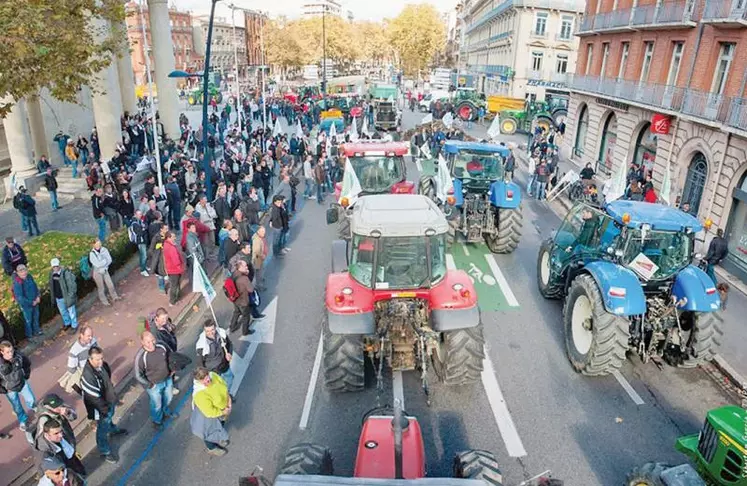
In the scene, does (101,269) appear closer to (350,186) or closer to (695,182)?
(350,186)

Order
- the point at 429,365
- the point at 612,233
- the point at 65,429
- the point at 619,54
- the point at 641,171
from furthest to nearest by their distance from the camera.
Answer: the point at 619,54 → the point at 641,171 → the point at 612,233 → the point at 429,365 → the point at 65,429

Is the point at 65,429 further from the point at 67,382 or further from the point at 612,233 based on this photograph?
the point at 612,233

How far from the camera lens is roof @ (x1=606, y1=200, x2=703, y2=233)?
7.98m

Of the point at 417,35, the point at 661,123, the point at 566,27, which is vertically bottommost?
the point at 661,123

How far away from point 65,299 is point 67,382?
3231 millimetres

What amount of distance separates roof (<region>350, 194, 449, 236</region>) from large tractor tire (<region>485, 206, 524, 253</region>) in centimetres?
531

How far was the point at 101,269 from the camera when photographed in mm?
10539

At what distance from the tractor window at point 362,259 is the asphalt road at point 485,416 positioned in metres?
1.79

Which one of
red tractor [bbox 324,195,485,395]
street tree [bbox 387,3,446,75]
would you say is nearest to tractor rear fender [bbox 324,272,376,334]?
red tractor [bbox 324,195,485,395]

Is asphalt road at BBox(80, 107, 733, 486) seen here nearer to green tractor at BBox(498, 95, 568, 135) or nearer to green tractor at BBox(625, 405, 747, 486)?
green tractor at BBox(625, 405, 747, 486)

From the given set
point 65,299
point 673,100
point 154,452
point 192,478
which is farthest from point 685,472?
point 673,100

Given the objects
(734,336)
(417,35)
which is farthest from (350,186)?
(417,35)

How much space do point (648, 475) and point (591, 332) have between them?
315 centimetres

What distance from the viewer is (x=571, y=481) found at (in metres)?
6.46
